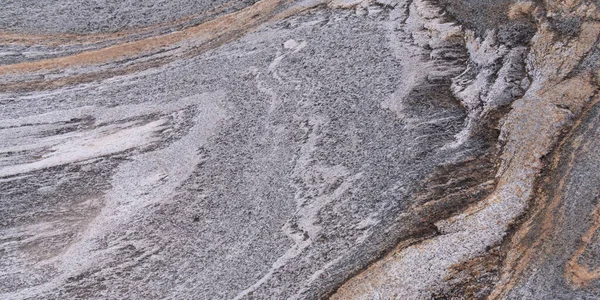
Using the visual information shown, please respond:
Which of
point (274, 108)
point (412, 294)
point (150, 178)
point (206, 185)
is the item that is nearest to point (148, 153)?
point (150, 178)

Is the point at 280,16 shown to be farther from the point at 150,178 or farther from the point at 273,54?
the point at 150,178

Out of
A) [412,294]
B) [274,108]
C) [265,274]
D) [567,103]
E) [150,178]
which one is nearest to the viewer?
[412,294]

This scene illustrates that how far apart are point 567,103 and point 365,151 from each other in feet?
2.77

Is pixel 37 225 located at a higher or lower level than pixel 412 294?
higher

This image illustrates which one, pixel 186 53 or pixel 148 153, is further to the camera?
pixel 186 53

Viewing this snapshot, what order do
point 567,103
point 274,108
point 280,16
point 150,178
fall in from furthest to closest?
point 280,16 → point 274,108 → point 150,178 → point 567,103

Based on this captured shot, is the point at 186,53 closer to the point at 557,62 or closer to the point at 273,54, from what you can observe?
the point at 273,54

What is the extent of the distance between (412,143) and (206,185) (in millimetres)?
891

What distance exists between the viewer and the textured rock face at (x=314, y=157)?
7.42ft

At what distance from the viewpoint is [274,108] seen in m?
3.09

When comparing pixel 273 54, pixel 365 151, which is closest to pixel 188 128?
pixel 273 54

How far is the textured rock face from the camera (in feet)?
7.42

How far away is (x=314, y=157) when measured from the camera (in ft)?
9.07

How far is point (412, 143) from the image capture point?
8.81 feet
